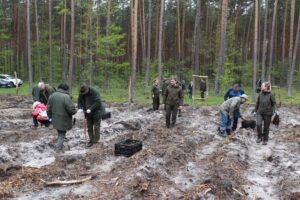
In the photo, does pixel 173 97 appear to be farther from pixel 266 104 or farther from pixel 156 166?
pixel 156 166

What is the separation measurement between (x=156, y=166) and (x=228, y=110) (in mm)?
4676

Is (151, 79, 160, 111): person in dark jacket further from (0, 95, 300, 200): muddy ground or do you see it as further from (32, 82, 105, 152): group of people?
(32, 82, 105, 152): group of people

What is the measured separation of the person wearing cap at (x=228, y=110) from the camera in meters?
11.3

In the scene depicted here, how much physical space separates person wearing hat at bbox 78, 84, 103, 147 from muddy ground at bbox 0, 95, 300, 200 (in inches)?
13.5

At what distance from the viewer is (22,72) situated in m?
47.4

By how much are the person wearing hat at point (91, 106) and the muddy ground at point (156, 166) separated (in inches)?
13.5

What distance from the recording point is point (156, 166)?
294 inches

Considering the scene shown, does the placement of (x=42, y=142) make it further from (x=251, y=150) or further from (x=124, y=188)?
(x=251, y=150)

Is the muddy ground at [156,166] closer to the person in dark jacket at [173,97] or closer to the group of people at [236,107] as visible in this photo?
the group of people at [236,107]

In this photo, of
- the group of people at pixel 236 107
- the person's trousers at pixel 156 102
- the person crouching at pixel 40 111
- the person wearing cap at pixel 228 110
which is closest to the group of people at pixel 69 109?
the person crouching at pixel 40 111

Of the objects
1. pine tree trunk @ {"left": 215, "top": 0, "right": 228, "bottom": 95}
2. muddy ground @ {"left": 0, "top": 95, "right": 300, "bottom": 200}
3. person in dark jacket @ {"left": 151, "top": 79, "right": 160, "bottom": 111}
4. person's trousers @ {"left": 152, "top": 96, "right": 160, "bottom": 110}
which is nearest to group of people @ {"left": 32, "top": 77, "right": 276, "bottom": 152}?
muddy ground @ {"left": 0, "top": 95, "right": 300, "bottom": 200}

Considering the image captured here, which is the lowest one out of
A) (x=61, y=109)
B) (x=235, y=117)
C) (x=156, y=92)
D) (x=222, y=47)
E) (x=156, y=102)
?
(x=156, y=102)

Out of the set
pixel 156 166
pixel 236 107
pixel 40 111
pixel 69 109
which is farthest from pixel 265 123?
pixel 40 111

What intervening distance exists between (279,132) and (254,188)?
6835 mm
